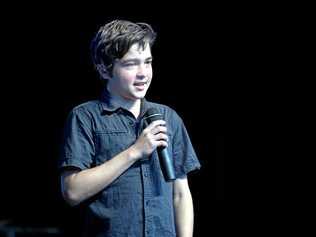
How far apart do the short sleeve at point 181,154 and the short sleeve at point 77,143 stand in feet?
0.92

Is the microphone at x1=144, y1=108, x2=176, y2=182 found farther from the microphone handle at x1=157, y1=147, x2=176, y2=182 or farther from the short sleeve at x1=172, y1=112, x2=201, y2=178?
the short sleeve at x1=172, y1=112, x2=201, y2=178

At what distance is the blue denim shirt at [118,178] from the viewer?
1757mm

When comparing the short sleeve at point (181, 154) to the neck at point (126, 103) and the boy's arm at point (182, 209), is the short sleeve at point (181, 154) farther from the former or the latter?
the neck at point (126, 103)

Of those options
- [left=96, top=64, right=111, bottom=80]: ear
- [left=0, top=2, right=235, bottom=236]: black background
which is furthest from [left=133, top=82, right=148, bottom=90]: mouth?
[left=0, top=2, right=235, bottom=236]: black background

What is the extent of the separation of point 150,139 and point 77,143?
0.22m

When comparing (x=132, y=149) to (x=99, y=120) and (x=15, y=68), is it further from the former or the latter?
(x=15, y=68)

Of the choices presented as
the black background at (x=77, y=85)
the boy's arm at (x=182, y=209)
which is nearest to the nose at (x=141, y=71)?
the boy's arm at (x=182, y=209)

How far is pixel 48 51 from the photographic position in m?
3.79

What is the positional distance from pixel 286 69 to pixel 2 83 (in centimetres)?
174

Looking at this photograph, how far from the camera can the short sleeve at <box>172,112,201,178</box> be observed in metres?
1.91

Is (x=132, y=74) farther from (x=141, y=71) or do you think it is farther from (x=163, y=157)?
(x=163, y=157)

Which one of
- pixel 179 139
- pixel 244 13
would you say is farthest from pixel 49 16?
pixel 179 139

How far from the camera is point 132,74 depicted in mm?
1836

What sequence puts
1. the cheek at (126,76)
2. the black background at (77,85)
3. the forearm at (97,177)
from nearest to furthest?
the forearm at (97,177)
the cheek at (126,76)
the black background at (77,85)
